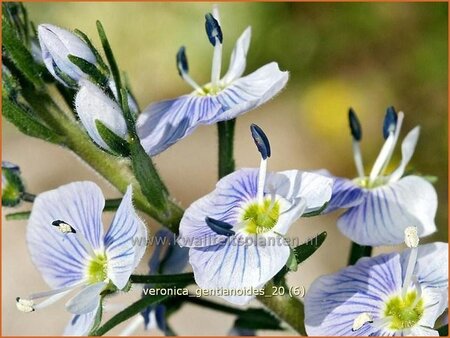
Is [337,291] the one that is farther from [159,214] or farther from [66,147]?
[66,147]

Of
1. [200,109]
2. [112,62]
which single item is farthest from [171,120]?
[112,62]

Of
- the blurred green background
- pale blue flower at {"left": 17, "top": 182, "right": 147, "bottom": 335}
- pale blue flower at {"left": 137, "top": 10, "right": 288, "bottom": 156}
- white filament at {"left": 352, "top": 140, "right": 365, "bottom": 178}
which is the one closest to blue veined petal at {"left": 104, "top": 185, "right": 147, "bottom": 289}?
pale blue flower at {"left": 17, "top": 182, "right": 147, "bottom": 335}

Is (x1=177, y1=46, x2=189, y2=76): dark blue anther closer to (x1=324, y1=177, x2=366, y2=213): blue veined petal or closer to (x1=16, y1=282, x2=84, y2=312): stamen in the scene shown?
(x1=324, y1=177, x2=366, y2=213): blue veined petal

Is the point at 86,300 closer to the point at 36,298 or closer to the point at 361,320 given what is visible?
the point at 36,298

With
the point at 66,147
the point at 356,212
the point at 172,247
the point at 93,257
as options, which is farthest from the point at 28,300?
the point at 356,212

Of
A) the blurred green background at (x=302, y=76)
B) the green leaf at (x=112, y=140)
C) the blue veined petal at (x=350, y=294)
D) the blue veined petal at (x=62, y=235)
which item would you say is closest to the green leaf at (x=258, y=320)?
the blue veined petal at (x=350, y=294)
